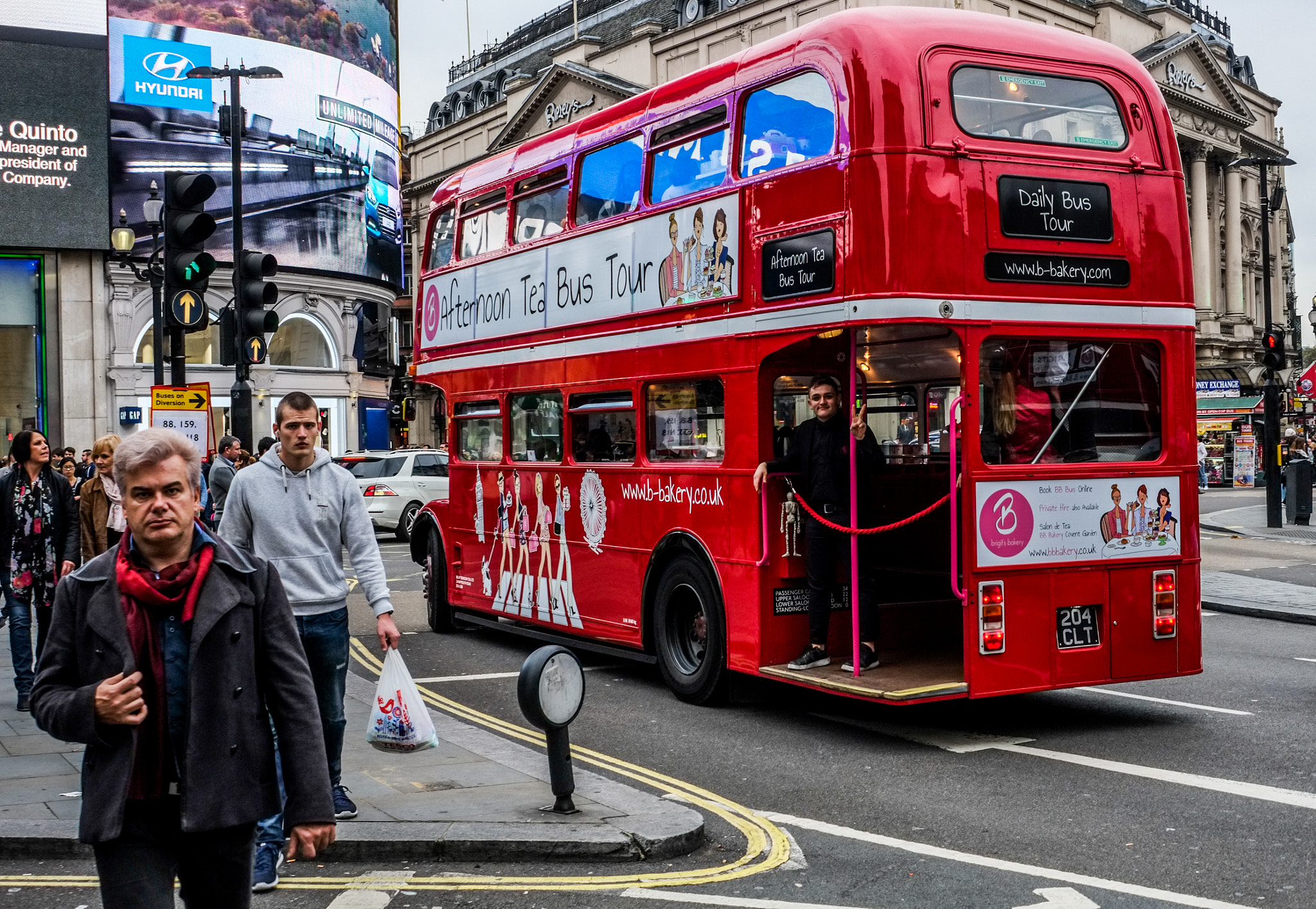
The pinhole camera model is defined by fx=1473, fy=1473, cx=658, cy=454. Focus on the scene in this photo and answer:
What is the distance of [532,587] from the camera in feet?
41.3

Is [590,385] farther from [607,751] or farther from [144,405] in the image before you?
[144,405]

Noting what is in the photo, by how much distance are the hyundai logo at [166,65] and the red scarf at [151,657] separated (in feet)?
147

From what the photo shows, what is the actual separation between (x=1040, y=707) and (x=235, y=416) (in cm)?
853

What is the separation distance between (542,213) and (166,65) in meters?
36.7

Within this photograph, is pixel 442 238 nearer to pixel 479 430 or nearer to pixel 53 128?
pixel 479 430

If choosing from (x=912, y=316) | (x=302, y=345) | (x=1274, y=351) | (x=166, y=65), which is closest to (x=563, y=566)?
(x=912, y=316)

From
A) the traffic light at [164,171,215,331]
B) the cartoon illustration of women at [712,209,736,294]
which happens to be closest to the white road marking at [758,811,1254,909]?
the cartoon illustration of women at [712,209,736,294]

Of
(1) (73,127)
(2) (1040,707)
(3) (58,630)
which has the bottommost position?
(2) (1040,707)

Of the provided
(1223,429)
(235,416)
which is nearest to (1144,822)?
(235,416)

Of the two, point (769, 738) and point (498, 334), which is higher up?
point (498, 334)

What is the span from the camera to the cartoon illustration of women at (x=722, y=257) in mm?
9617

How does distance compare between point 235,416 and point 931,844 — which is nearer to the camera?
point 931,844

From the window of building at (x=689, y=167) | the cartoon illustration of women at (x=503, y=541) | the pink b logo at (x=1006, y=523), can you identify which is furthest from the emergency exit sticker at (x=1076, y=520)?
the cartoon illustration of women at (x=503, y=541)

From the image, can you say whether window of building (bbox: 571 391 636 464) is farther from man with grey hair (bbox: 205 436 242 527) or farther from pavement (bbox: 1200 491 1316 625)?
pavement (bbox: 1200 491 1316 625)
